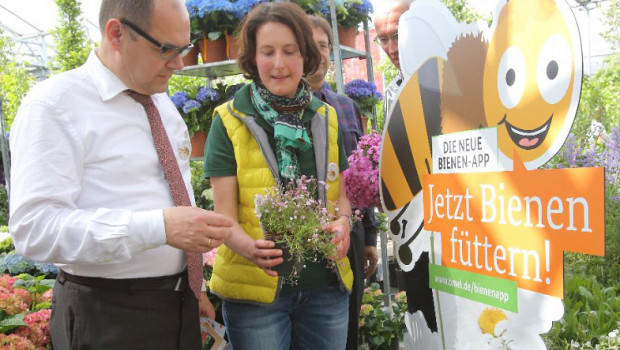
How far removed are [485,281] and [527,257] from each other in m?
0.21

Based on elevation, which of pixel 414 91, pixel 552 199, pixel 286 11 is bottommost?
pixel 552 199

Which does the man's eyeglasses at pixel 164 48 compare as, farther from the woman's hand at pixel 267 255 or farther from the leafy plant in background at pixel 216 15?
the leafy plant in background at pixel 216 15

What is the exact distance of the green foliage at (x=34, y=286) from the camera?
2754 millimetres

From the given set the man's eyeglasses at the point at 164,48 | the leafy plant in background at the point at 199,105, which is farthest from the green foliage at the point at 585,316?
the leafy plant in background at the point at 199,105

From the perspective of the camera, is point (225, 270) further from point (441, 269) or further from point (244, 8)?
point (244, 8)

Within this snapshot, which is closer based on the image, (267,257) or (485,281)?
(267,257)

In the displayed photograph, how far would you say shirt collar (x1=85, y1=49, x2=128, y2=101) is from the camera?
145 cm

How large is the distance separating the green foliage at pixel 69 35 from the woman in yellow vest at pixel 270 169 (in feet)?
27.0

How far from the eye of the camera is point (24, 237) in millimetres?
1270

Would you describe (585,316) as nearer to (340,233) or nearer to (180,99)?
(340,233)

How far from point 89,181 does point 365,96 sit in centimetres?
269

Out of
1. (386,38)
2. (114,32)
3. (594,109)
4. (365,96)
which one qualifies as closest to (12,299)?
(114,32)

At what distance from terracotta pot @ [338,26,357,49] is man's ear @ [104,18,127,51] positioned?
105 inches

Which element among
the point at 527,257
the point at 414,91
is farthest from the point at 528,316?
the point at 414,91
